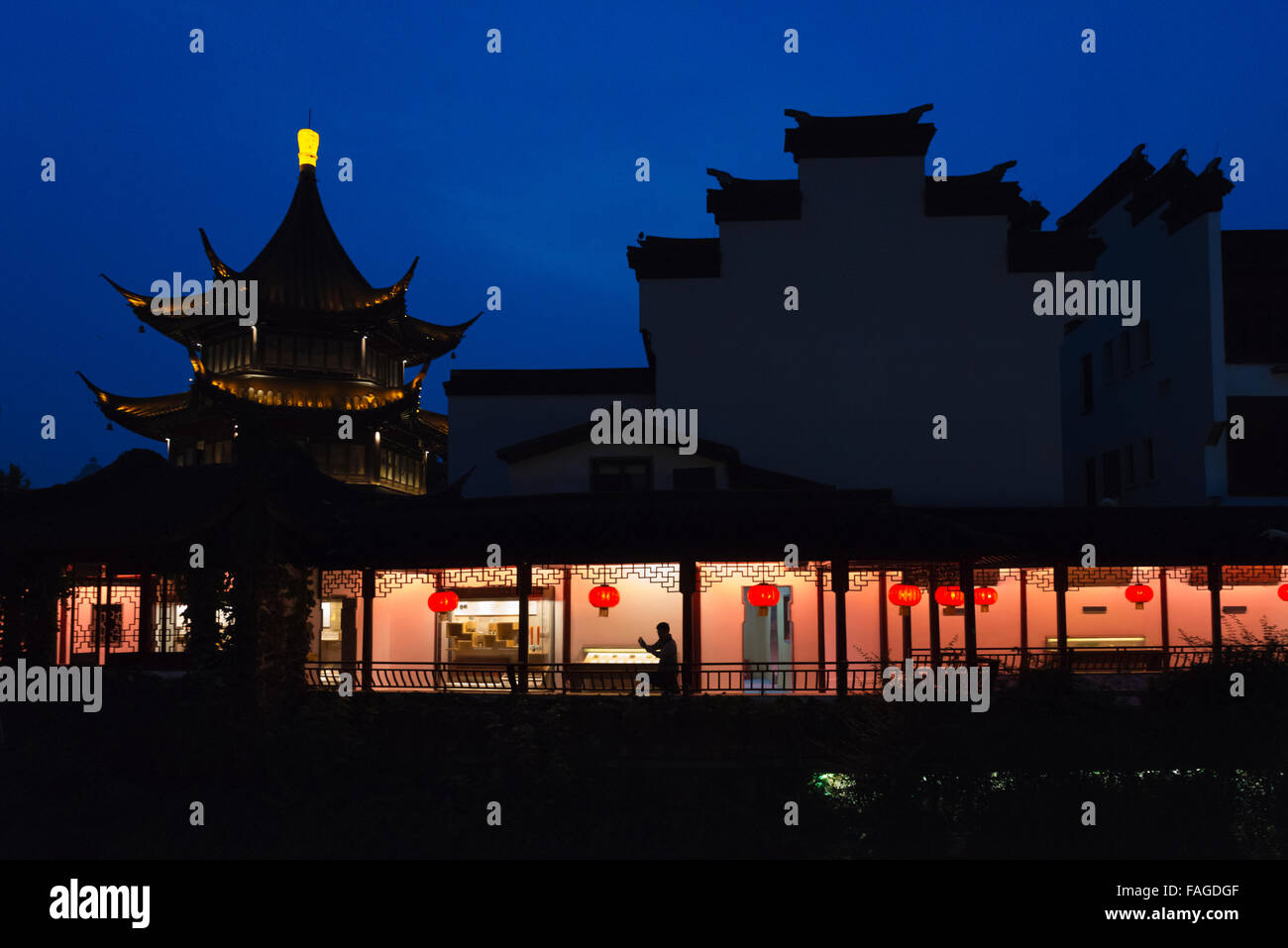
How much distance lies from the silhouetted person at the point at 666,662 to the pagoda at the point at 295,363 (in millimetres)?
15623

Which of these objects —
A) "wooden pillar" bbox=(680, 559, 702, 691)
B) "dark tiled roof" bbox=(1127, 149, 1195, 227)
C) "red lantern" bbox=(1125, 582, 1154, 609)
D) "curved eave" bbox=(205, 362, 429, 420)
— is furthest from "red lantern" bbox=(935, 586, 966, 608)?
"curved eave" bbox=(205, 362, 429, 420)

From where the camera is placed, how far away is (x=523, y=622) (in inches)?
678

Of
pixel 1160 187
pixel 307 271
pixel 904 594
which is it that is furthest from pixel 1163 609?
pixel 307 271

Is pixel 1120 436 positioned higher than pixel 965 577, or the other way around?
pixel 1120 436

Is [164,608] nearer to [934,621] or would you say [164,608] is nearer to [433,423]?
[934,621]

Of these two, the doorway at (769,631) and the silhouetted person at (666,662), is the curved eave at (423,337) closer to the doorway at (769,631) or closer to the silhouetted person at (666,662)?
the doorway at (769,631)

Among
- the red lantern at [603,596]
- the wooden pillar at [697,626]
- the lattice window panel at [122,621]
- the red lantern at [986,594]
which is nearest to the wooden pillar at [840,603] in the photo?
the wooden pillar at [697,626]

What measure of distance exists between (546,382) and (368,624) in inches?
384

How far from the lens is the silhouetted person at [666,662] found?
16.6 m

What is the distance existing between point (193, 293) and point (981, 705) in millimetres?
25045

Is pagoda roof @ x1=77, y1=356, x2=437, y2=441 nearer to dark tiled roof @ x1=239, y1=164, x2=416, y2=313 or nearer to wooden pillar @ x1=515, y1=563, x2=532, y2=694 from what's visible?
dark tiled roof @ x1=239, y1=164, x2=416, y2=313
